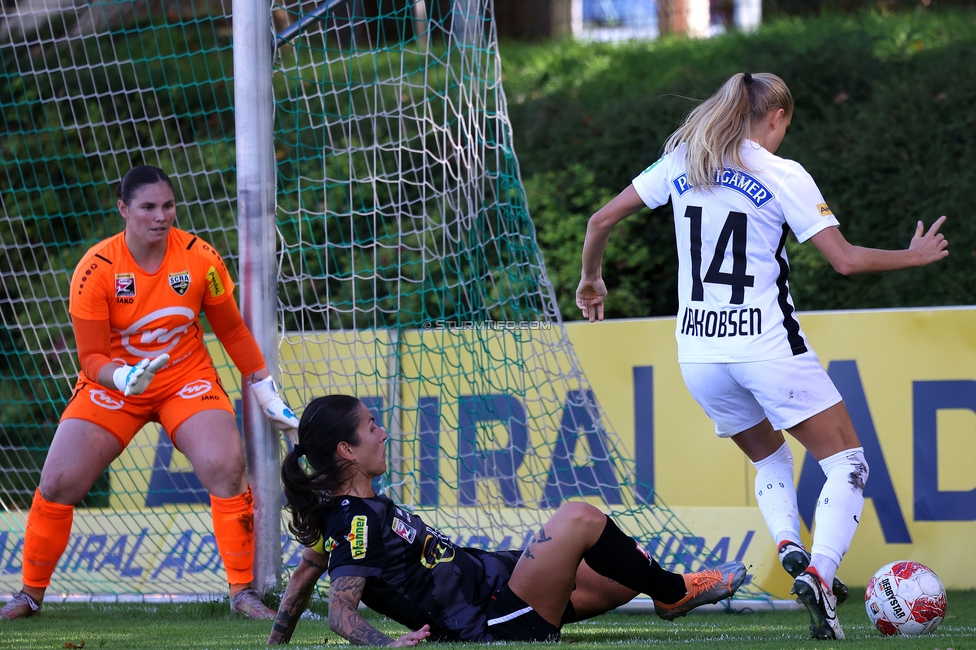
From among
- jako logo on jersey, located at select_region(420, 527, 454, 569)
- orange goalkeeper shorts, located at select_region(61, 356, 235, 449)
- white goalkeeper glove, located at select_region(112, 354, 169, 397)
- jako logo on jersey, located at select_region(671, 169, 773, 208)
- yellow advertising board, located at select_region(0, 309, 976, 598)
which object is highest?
jako logo on jersey, located at select_region(671, 169, 773, 208)

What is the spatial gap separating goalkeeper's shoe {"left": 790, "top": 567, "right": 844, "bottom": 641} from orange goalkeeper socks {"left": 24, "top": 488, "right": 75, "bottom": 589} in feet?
9.94

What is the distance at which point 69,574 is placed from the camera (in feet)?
19.0

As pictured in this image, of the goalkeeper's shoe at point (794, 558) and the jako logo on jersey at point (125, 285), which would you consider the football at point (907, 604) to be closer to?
the goalkeeper's shoe at point (794, 558)

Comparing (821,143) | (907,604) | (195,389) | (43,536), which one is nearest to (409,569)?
(907,604)

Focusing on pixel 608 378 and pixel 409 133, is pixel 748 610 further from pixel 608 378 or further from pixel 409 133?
pixel 409 133

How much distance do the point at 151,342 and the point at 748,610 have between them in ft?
9.35

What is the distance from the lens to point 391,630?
4.05 m

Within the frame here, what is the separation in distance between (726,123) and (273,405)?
2.32 metres

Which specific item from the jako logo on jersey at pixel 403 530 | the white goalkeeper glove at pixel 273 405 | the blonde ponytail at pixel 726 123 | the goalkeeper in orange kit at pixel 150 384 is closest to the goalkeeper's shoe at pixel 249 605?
the goalkeeper in orange kit at pixel 150 384

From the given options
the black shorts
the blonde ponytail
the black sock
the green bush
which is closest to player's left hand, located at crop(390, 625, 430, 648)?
the black shorts

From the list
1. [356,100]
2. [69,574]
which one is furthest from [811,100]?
[69,574]

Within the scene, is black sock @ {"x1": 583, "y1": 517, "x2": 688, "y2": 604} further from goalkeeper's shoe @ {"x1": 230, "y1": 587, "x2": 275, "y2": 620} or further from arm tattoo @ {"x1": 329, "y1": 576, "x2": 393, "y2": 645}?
goalkeeper's shoe @ {"x1": 230, "y1": 587, "x2": 275, "y2": 620}

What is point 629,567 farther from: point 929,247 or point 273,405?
point 273,405

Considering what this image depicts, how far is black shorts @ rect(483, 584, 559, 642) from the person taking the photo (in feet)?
10.4
